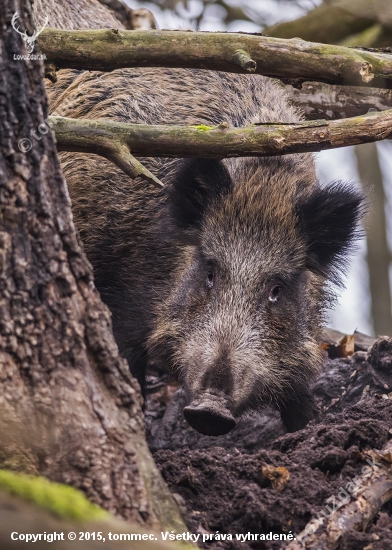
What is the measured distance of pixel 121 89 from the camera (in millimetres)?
5691

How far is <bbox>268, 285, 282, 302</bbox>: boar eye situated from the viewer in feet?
16.9

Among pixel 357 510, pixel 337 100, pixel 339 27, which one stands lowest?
pixel 357 510

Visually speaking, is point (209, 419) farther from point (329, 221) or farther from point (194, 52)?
point (194, 52)

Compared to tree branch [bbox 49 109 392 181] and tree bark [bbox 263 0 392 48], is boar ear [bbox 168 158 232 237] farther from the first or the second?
tree bark [bbox 263 0 392 48]

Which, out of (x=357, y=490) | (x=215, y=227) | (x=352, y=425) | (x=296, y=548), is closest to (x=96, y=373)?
(x=296, y=548)

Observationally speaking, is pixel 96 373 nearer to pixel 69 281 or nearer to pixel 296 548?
pixel 69 281

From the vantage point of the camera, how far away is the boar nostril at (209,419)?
430 cm

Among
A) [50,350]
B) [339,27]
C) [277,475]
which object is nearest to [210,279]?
[277,475]

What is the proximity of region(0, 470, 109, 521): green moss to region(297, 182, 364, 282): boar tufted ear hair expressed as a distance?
3540mm

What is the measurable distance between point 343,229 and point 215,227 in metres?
0.95

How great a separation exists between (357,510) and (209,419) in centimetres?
149

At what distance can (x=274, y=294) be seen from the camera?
5.18m
